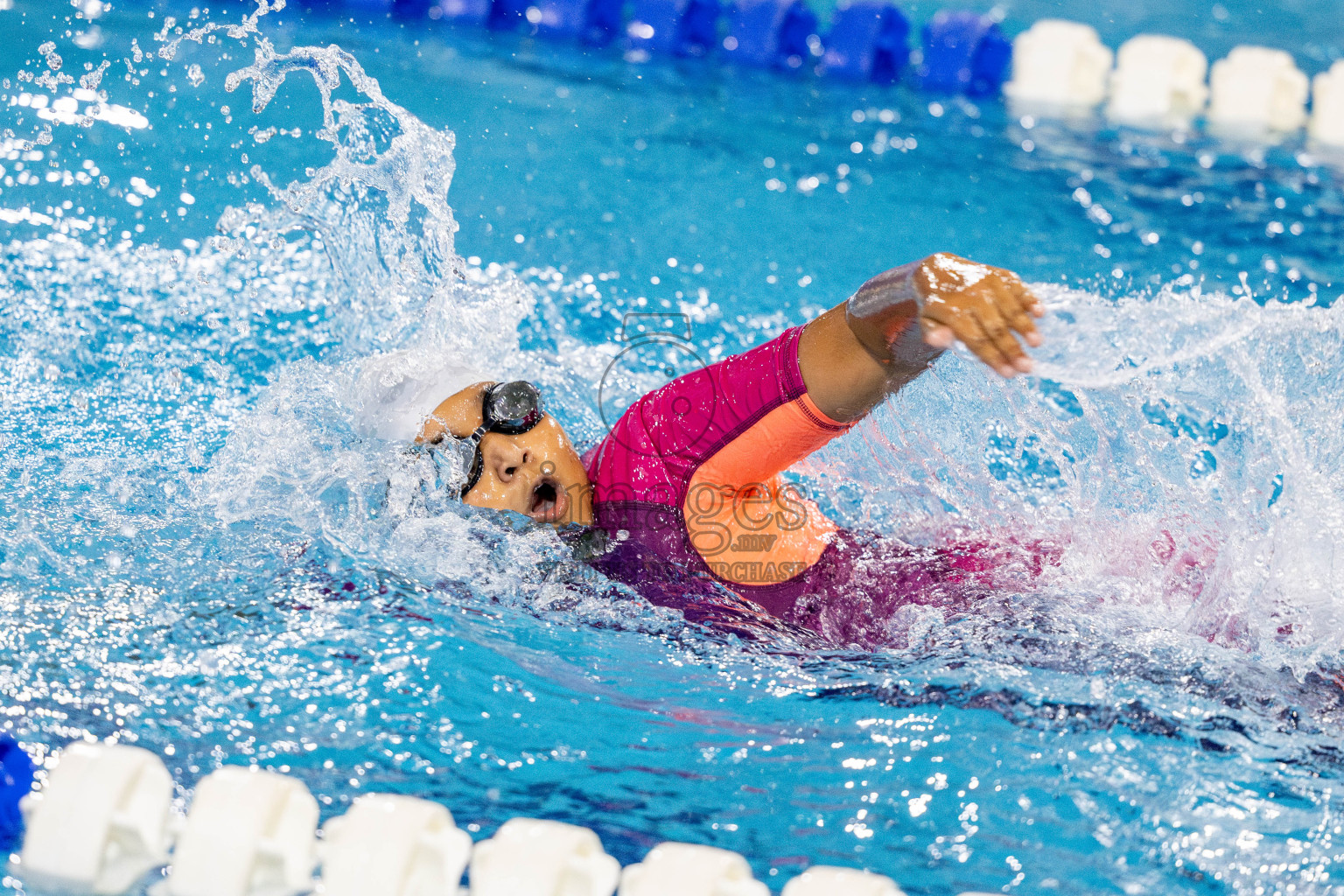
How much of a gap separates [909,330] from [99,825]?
1126mm

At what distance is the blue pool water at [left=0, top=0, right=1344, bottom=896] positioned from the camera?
1646 millimetres

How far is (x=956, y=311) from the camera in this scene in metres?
1.33

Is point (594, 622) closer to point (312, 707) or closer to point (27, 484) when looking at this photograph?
point (312, 707)

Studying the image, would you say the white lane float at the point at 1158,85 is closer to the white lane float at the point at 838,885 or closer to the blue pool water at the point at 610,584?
the blue pool water at the point at 610,584

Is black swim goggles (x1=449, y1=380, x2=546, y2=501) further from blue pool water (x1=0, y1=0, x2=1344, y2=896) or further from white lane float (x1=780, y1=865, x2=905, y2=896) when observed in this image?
white lane float (x1=780, y1=865, x2=905, y2=896)

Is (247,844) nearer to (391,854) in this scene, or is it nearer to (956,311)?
(391,854)

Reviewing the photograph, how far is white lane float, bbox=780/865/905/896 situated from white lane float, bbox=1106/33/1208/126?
4.21 meters

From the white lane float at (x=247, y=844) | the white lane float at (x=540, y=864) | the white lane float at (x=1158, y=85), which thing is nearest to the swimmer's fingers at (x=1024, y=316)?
the white lane float at (x=540, y=864)

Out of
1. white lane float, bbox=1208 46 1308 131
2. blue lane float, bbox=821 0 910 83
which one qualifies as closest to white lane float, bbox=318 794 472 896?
blue lane float, bbox=821 0 910 83

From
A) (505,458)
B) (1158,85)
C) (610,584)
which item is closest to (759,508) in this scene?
(610,584)

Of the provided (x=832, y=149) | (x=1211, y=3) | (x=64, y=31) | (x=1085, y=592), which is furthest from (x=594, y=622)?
(x=1211, y=3)

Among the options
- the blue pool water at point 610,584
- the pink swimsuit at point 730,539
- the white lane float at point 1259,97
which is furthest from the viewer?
the white lane float at point 1259,97

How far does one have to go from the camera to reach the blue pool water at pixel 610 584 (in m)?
1.65

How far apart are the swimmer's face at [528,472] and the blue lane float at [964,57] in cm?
352
